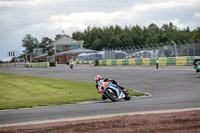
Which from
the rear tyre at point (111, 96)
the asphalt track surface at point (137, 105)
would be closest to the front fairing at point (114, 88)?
the rear tyre at point (111, 96)

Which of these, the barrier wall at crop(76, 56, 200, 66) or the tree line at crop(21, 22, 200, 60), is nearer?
the barrier wall at crop(76, 56, 200, 66)

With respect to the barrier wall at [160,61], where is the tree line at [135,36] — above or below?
above

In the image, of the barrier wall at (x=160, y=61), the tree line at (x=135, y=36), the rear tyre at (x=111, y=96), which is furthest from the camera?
the tree line at (x=135, y=36)

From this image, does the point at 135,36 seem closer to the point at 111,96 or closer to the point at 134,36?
the point at 134,36

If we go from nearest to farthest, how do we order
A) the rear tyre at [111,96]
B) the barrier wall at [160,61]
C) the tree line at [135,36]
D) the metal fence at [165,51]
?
the rear tyre at [111,96], the metal fence at [165,51], the barrier wall at [160,61], the tree line at [135,36]

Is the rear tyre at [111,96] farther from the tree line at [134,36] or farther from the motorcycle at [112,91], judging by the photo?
the tree line at [134,36]

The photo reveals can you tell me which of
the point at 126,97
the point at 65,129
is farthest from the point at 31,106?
the point at 65,129

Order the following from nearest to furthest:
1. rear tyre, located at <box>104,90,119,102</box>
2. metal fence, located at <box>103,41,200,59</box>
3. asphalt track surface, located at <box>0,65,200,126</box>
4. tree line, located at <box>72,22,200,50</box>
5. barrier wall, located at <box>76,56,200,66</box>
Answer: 1. asphalt track surface, located at <box>0,65,200,126</box>
2. rear tyre, located at <box>104,90,119,102</box>
3. metal fence, located at <box>103,41,200,59</box>
4. barrier wall, located at <box>76,56,200,66</box>
5. tree line, located at <box>72,22,200,50</box>

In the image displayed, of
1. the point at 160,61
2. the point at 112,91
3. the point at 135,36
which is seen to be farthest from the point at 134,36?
the point at 112,91

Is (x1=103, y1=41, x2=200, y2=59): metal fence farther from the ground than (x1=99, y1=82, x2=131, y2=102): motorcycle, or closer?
farther from the ground

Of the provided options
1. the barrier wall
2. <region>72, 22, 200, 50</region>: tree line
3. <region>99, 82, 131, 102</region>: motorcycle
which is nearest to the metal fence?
the barrier wall

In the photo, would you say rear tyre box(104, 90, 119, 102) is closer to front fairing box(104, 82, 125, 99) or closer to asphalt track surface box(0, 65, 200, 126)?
front fairing box(104, 82, 125, 99)

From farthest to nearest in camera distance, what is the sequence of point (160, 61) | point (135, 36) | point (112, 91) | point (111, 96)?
point (135, 36) → point (160, 61) → point (112, 91) → point (111, 96)

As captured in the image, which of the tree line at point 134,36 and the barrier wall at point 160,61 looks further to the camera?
the tree line at point 134,36
